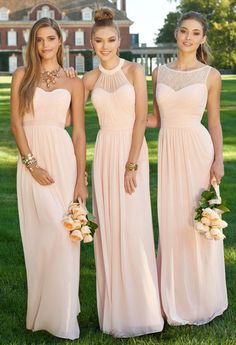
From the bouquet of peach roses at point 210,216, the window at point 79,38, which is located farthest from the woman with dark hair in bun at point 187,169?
the window at point 79,38

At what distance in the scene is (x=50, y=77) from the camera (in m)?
4.65

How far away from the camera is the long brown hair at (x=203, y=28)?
4.93 metres

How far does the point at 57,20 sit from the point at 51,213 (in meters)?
69.5

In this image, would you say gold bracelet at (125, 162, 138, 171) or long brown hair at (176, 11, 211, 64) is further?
long brown hair at (176, 11, 211, 64)

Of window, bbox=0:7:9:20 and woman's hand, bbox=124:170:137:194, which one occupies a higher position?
window, bbox=0:7:9:20

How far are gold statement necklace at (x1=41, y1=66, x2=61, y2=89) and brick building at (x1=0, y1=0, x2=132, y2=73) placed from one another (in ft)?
222

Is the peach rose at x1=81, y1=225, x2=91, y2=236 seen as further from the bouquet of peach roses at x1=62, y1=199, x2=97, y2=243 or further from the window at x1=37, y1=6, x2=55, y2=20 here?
the window at x1=37, y1=6, x2=55, y2=20

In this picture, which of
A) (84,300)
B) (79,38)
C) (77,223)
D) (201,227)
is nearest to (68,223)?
(77,223)

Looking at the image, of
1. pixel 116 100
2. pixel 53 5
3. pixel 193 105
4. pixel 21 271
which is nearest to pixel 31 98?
pixel 116 100

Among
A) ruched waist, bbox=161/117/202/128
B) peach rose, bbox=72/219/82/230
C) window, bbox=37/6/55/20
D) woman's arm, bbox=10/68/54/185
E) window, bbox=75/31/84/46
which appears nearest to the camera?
peach rose, bbox=72/219/82/230

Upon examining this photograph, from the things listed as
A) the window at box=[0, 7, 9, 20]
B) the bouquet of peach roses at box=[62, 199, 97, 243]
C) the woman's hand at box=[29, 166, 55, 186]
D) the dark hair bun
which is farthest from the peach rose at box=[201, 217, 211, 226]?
the window at box=[0, 7, 9, 20]

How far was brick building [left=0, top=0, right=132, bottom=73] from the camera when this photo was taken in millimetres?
72188

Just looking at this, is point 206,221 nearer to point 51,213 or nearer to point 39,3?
point 51,213

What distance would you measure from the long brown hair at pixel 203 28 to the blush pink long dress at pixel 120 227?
2.12 ft
